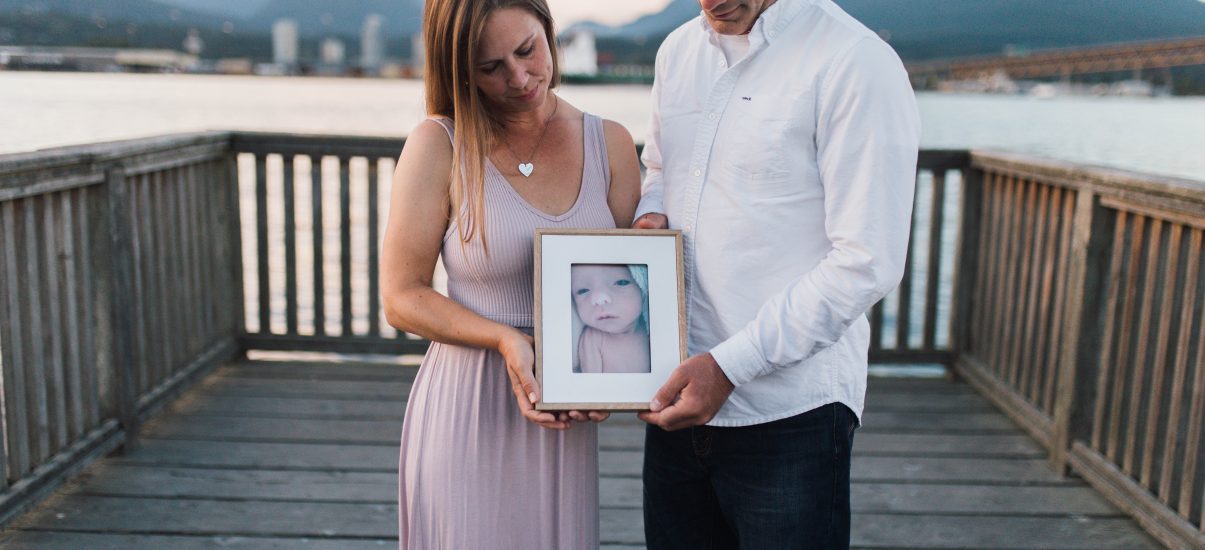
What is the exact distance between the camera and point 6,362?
8.36 feet

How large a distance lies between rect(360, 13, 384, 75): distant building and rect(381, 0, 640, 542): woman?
62.5 feet

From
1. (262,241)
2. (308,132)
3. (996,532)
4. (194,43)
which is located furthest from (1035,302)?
(194,43)

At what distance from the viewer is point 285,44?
79.0 feet

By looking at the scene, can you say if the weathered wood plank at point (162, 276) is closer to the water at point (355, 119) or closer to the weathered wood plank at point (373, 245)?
the water at point (355, 119)

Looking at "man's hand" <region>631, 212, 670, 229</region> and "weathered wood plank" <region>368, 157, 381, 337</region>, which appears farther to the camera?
"weathered wood plank" <region>368, 157, 381, 337</region>

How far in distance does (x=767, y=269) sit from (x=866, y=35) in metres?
0.33

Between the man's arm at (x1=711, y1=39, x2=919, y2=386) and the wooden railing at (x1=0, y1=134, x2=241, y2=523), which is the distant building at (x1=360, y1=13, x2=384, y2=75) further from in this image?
the man's arm at (x1=711, y1=39, x2=919, y2=386)

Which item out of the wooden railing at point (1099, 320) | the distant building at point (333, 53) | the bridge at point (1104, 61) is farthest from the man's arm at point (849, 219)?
the distant building at point (333, 53)

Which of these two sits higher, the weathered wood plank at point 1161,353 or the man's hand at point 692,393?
the man's hand at point 692,393

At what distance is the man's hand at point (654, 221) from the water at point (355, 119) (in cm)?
43

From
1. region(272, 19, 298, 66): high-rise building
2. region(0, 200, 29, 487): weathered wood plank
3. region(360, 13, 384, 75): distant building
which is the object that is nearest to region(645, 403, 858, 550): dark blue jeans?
region(0, 200, 29, 487): weathered wood plank

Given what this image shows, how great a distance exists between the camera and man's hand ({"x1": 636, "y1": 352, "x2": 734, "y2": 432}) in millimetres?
1334

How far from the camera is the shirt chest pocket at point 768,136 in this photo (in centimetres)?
130

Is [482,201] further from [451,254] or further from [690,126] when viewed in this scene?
[690,126]
